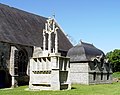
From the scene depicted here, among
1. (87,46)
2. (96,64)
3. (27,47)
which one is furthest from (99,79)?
(27,47)

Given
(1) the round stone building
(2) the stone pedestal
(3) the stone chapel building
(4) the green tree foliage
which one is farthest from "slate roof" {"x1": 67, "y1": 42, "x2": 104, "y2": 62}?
(4) the green tree foliage

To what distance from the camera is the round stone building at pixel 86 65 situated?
32938mm

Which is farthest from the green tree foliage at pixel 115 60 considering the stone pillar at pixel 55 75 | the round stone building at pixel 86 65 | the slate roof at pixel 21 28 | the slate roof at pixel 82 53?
the stone pillar at pixel 55 75

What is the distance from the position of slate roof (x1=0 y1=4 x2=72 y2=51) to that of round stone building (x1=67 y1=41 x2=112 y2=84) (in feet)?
11.0

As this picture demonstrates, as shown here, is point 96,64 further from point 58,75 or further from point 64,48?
point 58,75

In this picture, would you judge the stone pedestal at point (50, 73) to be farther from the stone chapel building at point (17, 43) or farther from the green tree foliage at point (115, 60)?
the green tree foliage at point (115, 60)

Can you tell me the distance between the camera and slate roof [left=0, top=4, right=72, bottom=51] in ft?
95.7

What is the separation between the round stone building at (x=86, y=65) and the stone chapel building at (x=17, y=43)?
3.10 m

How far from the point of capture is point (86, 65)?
3294 cm

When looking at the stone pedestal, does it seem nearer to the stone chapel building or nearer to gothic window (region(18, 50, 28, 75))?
the stone chapel building

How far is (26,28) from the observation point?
33.9 m

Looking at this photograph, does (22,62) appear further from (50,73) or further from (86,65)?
(50,73)

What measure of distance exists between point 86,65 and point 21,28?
391 inches

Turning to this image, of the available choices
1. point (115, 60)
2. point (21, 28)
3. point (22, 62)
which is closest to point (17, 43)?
point (22, 62)
